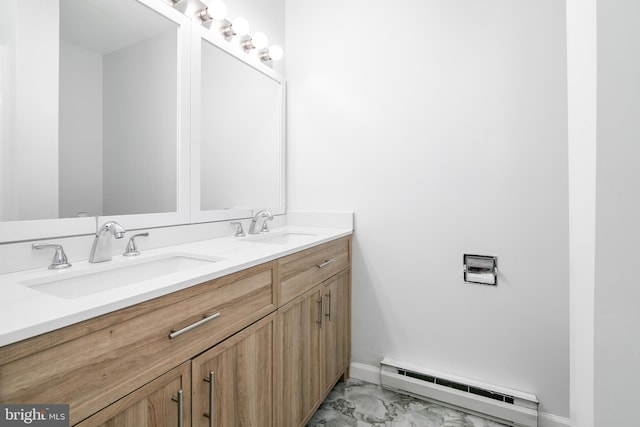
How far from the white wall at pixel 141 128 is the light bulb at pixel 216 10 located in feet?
0.75

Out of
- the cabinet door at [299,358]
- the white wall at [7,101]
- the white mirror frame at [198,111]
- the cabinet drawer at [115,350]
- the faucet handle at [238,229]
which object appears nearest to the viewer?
the cabinet drawer at [115,350]

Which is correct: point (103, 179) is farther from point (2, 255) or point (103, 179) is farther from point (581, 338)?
point (581, 338)

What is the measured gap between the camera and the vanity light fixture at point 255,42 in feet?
5.68

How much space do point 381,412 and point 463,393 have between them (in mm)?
427

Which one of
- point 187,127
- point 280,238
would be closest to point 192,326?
point 187,127

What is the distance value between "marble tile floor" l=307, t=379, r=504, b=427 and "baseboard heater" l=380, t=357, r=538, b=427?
4 cm

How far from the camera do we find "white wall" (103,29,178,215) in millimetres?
1144

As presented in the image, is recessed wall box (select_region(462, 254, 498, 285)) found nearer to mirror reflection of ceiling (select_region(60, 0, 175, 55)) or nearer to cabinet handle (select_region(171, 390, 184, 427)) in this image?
cabinet handle (select_region(171, 390, 184, 427))

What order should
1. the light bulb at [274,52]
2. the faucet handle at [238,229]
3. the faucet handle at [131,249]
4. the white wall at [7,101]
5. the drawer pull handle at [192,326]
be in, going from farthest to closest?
the light bulb at [274,52]
the faucet handle at [238,229]
the faucet handle at [131,249]
the white wall at [7,101]
the drawer pull handle at [192,326]

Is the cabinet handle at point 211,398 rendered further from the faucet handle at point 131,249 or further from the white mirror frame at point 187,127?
the white mirror frame at point 187,127

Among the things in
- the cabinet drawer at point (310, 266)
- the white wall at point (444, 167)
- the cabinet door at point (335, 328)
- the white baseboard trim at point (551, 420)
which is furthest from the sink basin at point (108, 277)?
the white baseboard trim at point (551, 420)

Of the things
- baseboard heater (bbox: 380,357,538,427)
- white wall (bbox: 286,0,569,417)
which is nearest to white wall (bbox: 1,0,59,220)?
white wall (bbox: 286,0,569,417)

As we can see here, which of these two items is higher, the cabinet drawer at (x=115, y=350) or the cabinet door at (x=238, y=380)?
the cabinet drawer at (x=115, y=350)

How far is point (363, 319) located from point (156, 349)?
54.2 inches
